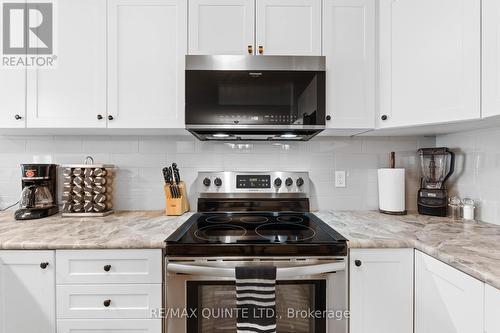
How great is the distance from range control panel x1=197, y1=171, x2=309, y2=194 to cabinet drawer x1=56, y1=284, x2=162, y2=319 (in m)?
0.75

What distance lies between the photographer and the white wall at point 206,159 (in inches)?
72.7

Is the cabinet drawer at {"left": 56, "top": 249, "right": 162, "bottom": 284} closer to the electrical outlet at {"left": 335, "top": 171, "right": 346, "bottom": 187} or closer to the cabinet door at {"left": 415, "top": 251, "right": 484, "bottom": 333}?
the cabinet door at {"left": 415, "top": 251, "right": 484, "bottom": 333}

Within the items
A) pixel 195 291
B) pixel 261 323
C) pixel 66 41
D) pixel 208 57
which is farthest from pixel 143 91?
pixel 261 323

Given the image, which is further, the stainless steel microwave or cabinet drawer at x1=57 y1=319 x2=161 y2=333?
the stainless steel microwave

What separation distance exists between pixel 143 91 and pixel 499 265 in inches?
67.3

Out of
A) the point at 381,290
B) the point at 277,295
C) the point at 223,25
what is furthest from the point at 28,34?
the point at 381,290

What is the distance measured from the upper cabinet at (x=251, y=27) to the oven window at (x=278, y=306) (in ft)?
3.95

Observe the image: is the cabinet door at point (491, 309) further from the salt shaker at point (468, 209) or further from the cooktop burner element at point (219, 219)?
the cooktop burner element at point (219, 219)

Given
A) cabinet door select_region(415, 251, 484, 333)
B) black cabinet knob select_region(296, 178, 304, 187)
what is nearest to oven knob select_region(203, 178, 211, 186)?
black cabinet knob select_region(296, 178, 304, 187)

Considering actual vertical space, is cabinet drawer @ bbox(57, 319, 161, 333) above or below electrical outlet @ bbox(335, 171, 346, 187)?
below

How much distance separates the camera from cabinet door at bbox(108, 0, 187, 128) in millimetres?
1494

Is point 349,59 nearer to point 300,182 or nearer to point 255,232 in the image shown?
point 300,182

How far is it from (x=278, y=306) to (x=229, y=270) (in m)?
0.30

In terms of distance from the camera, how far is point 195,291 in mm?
1194
